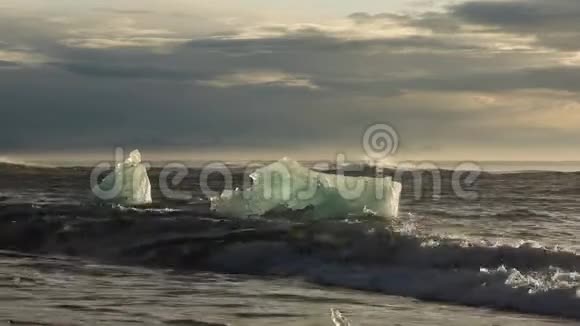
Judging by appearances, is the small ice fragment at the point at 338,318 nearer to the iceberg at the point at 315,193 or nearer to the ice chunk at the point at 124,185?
the iceberg at the point at 315,193

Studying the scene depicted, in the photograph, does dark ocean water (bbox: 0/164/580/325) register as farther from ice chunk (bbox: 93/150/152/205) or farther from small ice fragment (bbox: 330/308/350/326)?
ice chunk (bbox: 93/150/152/205)

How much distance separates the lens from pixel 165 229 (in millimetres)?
19453

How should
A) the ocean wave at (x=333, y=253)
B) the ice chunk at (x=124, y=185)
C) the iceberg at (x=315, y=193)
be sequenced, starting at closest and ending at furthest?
the ocean wave at (x=333, y=253), the iceberg at (x=315, y=193), the ice chunk at (x=124, y=185)

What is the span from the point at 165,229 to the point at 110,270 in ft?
13.8

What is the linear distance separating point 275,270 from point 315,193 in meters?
6.57

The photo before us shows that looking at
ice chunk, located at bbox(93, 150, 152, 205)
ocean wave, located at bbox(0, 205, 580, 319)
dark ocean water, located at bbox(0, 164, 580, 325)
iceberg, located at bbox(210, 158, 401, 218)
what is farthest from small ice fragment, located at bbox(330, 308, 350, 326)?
ice chunk, located at bbox(93, 150, 152, 205)

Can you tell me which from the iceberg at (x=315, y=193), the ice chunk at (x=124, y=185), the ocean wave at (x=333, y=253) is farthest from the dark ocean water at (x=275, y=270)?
the ice chunk at (x=124, y=185)

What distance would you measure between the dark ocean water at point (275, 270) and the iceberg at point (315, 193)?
52 centimetres

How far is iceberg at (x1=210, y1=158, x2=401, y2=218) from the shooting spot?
21766 mm

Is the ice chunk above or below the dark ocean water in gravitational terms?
above

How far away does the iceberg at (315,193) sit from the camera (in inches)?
857

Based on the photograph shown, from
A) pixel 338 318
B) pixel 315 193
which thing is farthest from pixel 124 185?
pixel 338 318

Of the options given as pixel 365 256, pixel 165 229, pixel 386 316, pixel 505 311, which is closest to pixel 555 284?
pixel 505 311

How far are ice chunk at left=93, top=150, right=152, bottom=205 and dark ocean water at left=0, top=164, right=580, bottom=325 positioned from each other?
3.45m
